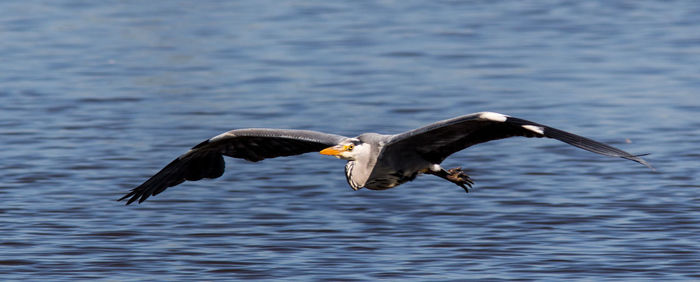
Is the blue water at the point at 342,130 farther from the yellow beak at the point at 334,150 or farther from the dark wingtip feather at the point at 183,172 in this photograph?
the yellow beak at the point at 334,150

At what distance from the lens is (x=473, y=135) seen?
10148 mm

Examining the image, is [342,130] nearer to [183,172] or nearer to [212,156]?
[212,156]

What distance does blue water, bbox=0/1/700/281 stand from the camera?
35.6 feet

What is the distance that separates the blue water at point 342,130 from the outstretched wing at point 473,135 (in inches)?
38.2

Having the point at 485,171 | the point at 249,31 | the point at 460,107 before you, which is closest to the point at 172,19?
the point at 249,31

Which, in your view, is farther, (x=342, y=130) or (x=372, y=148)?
(x=342, y=130)

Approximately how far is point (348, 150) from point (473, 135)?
1.07 metres

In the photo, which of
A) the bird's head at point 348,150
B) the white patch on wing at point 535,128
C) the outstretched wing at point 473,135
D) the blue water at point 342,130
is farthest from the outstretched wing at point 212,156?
the white patch on wing at point 535,128

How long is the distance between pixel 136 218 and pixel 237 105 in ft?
16.6

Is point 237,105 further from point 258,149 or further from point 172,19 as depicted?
point 172,19

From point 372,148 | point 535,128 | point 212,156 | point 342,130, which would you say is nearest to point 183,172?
point 212,156

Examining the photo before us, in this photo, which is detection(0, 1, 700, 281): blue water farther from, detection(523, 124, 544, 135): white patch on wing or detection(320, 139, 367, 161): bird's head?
detection(523, 124, 544, 135): white patch on wing

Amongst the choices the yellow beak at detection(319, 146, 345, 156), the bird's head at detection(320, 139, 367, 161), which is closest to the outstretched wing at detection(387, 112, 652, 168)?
the bird's head at detection(320, 139, 367, 161)

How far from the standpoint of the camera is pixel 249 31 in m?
22.5
